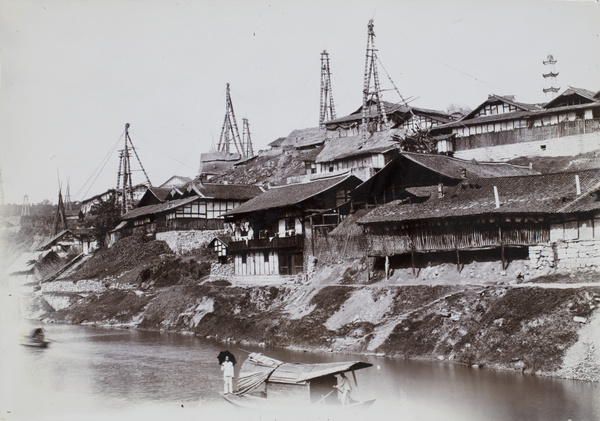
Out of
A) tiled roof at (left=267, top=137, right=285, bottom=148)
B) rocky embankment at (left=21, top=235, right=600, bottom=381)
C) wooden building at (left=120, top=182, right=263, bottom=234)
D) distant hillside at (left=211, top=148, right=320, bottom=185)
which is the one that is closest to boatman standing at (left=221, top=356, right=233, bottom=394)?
rocky embankment at (left=21, top=235, right=600, bottom=381)

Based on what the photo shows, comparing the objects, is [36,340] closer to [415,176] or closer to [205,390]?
[205,390]

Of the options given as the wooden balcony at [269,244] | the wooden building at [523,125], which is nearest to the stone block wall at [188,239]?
the wooden balcony at [269,244]

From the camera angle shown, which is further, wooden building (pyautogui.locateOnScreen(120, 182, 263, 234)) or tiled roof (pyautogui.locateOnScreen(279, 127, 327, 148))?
tiled roof (pyautogui.locateOnScreen(279, 127, 327, 148))

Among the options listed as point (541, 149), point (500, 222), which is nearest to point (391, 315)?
point (500, 222)

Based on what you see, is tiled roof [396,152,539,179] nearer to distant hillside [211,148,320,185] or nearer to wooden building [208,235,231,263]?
wooden building [208,235,231,263]

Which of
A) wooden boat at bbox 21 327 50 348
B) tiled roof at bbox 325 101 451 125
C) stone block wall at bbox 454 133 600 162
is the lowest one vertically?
wooden boat at bbox 21 327 50 348

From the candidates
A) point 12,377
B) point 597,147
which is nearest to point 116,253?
point 12,377

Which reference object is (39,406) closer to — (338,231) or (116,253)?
(338,231)

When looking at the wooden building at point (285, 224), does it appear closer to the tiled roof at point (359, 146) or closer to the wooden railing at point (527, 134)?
the tiled roof at point (359, 146)
